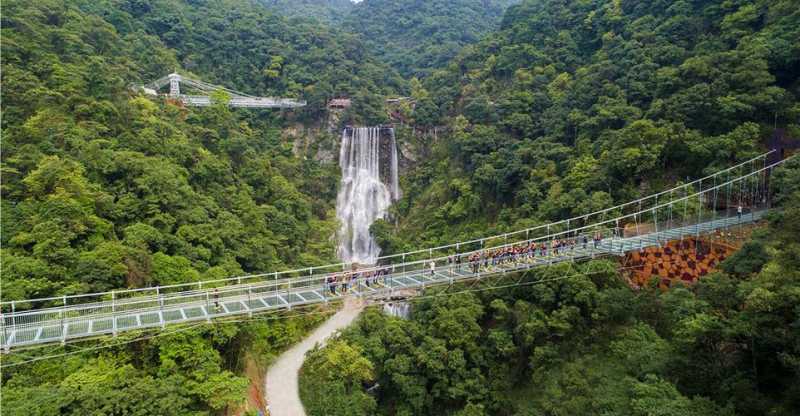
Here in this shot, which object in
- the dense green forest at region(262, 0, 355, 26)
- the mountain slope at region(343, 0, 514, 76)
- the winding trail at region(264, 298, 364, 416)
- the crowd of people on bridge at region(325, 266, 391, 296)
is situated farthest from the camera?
the dense green forest at region(262, 0, 355, 26)

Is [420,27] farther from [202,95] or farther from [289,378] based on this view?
[289,378]

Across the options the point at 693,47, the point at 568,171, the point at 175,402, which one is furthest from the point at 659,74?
the point at 175,402

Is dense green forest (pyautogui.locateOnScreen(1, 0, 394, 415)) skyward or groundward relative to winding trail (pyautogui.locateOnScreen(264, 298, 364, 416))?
skyward

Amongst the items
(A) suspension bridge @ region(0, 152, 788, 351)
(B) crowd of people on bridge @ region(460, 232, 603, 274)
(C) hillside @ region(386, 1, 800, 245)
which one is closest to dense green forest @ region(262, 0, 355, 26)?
(C) hillside @ region(386, 1, 800, 245)

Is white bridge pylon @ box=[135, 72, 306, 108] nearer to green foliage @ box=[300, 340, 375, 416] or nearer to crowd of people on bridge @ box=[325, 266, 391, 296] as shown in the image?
green foliage @ box=[300, 340, 375, 416]

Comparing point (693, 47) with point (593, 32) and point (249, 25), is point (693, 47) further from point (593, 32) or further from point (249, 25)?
point (249, 25)

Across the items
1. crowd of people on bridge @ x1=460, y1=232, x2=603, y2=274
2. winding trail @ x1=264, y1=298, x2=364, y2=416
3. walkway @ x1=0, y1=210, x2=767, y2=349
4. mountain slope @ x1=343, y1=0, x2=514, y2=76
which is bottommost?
winding trail @ x1=264, y1=298, x2=364, y2=416

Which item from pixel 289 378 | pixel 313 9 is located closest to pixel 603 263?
pixel 289 378
